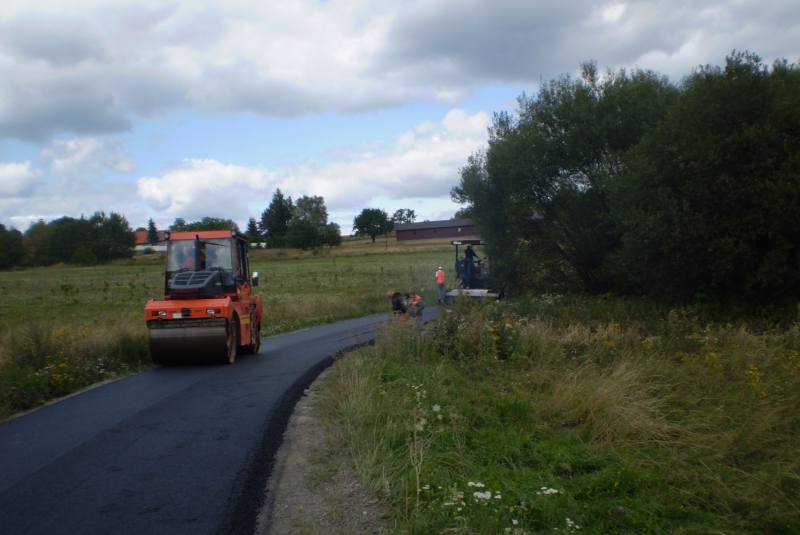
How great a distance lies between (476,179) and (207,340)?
57.9ft

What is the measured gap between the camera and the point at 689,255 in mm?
18578

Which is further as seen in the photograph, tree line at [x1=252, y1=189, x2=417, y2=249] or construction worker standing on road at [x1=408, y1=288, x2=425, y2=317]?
tree line at [x1=252, y1=189, x2=417, y2=249]

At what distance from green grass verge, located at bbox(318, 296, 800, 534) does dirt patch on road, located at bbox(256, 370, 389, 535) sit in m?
0.19

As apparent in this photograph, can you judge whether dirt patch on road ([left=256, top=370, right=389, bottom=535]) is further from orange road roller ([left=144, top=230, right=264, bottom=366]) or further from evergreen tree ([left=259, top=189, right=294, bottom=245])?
evergreen tree ([left=259, top=189, right=294, bottom=245])

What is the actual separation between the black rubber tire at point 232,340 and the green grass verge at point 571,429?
9.33 ft

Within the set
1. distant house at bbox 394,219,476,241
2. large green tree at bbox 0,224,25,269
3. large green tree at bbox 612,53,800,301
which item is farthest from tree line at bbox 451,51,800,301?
distant house at bbox 394,219,476,241

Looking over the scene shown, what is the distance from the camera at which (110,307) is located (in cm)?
2783

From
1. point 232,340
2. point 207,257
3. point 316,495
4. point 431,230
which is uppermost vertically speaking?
point 431,230

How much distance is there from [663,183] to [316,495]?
16.6 metres

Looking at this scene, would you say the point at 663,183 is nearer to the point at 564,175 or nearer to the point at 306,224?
the point at 564,175

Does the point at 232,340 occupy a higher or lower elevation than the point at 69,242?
lower

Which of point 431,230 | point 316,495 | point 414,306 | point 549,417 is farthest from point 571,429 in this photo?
point 431,230

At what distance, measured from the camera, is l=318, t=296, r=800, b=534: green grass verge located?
16.6 ft

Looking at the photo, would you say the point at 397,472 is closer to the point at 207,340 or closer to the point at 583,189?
the point at 207,340
